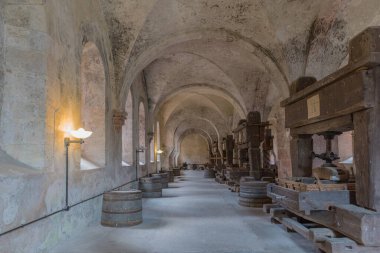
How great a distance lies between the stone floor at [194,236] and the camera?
512 cm

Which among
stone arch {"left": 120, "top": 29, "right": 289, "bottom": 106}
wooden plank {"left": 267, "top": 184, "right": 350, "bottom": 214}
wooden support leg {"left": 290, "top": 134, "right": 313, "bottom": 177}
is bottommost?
wooden plank {"left": 267, "top": 184, "right": 350, "bottom": 214}

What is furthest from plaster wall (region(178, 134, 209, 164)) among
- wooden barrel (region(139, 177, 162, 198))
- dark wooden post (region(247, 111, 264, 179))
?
wooden barrel (region(139, 177, 162, 198))

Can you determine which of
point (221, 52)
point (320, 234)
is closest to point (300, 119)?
point (320, 234)

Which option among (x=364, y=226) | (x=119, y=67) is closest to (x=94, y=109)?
(x=119, y=67)

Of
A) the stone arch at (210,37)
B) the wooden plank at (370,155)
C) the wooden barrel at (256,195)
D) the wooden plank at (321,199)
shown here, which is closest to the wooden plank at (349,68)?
the wooden plank at (370,155)

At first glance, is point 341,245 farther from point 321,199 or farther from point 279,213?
point 279,213

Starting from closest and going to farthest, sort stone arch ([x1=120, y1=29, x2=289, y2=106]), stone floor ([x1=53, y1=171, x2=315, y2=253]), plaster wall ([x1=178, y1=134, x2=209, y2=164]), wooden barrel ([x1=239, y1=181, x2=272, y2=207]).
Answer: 1. stone floor ([x1=53, y1=171, x2=315, y2=253])
2. wooden barrel ([x1=239, y1=181, x2=272, y2=207])
3. stone arch ([x1=120, y1=29, x2=289, y2=106])
4. plaster wall ([x1=178, y1=134, x2=209, y2=164])

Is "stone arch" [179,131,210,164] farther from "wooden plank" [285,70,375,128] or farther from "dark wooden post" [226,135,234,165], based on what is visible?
"wooden plank" [285,70,375,128]

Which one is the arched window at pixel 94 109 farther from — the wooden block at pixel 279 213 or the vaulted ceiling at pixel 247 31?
the wooden block at pixel 279 213

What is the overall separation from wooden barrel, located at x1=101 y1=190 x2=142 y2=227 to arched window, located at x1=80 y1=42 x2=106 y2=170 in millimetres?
1650

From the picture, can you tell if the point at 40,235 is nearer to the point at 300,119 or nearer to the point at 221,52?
the point at 300,119

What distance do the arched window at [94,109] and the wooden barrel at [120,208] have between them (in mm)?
1650

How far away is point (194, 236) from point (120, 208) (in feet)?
5.56

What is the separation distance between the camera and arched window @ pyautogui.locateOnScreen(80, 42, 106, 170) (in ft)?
27.0
